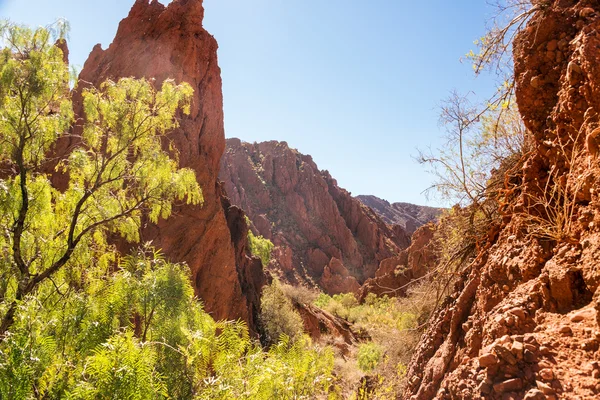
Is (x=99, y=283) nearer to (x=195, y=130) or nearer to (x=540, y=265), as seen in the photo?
(x=540, y=265)

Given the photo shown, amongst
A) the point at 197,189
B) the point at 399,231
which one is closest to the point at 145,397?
the point at 197,189

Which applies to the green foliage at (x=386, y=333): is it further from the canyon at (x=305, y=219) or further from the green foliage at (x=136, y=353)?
the canyon at (x=305, y=219)

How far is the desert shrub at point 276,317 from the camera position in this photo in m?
22.2

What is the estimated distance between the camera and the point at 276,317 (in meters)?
23.2

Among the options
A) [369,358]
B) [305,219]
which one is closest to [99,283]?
[369,358]

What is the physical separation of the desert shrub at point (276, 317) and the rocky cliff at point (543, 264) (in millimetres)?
19767

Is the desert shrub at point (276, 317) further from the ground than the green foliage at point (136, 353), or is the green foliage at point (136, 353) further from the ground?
the green foliage at point (136, 353)

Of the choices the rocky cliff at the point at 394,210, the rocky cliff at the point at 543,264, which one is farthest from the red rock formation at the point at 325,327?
the rocky cliff at the point at 394,210

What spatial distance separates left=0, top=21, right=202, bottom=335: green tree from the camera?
17.8 feet

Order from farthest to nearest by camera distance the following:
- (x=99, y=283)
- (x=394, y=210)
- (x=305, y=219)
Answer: (x=394, y=210) < (x=305, y=219) < (x=99, y=283)

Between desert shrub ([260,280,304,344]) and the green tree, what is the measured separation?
16.7m

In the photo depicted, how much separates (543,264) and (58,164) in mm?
7334

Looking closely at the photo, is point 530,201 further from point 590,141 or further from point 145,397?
point 145,397

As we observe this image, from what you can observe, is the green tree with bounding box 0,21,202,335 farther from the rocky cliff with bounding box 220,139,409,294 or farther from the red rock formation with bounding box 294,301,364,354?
the rocky cliff with bounding box 220,139,409,294
